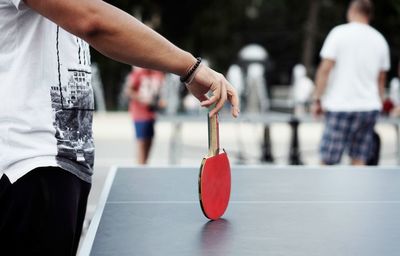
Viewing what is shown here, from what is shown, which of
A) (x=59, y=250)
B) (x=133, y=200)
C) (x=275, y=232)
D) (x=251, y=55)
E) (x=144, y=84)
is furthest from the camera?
(x=251, y=55)

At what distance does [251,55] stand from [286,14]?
18.3 metres

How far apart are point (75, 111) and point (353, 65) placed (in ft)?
16.1

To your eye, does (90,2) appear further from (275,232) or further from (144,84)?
(144,84)

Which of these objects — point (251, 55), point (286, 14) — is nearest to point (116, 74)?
point (251, 55)

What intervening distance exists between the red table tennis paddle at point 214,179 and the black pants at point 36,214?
1.28 feet

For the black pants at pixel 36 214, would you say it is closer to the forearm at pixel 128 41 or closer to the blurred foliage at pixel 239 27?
the forearm at pixel 128 41

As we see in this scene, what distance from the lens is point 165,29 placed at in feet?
103

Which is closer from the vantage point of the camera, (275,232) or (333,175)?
(275,232)

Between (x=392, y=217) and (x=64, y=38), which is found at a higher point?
(x=64, y=38)

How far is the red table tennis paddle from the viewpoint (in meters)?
2.32

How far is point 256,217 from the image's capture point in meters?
2.53

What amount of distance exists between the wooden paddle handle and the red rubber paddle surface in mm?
18

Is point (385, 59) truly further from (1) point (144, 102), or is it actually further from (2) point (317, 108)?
(1) point (144, 102)

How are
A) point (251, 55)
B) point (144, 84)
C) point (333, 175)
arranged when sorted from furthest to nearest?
point (251, 55), point (144, 84), point (333, 175)
